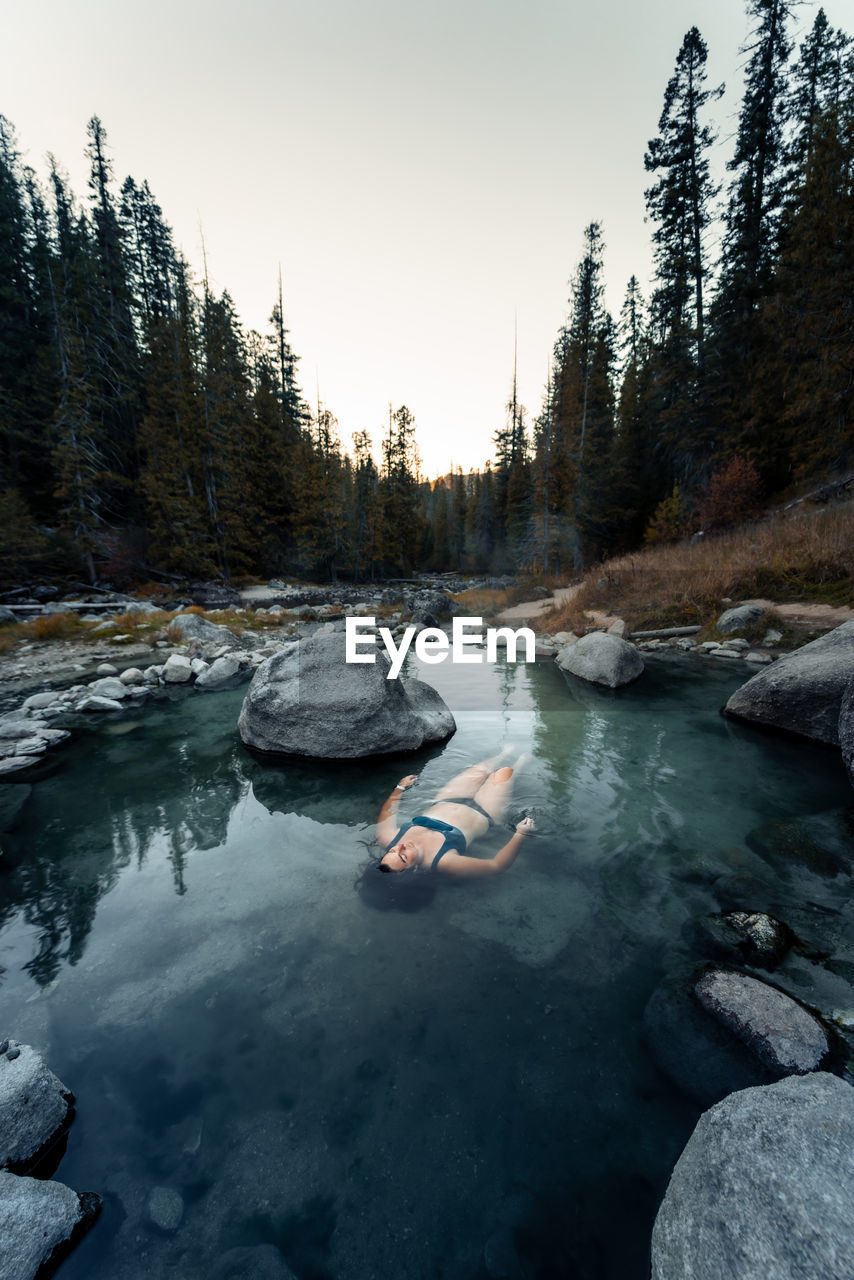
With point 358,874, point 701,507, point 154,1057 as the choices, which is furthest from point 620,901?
point 701,507

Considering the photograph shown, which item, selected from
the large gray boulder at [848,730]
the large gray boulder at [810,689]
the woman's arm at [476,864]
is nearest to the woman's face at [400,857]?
the woman's arm at [476,864]

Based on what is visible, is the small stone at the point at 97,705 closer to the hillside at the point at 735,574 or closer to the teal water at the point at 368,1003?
the teal water at the point at 368,1003

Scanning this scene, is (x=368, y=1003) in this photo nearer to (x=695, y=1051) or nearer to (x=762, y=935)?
(x=695, y=1051)

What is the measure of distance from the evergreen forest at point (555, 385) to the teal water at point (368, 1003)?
60.2 ft

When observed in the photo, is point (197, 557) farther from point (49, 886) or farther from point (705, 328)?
point (705, 328)

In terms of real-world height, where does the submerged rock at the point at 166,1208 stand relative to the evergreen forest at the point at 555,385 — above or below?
below

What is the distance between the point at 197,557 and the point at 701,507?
2520cm

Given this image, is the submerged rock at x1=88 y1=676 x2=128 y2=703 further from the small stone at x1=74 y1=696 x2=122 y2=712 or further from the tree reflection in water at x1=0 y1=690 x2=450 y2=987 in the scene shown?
the tree reflection in water at x1=0 y1=690 x2=450 y2=987

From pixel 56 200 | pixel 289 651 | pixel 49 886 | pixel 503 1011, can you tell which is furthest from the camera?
pixel 56 200

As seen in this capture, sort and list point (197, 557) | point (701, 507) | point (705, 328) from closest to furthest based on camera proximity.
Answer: point (701, 507) < point (705, 328) < point (197, 557)

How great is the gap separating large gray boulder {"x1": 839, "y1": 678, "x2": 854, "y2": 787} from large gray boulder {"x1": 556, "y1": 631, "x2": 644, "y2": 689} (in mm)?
4790

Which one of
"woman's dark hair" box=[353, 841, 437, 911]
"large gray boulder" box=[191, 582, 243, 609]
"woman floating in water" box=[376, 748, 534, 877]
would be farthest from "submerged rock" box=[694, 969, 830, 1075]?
"large gray boulder" box=[191, 582, 243, 609]

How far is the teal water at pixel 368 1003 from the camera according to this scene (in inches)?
73.7

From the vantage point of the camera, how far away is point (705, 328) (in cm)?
2214
